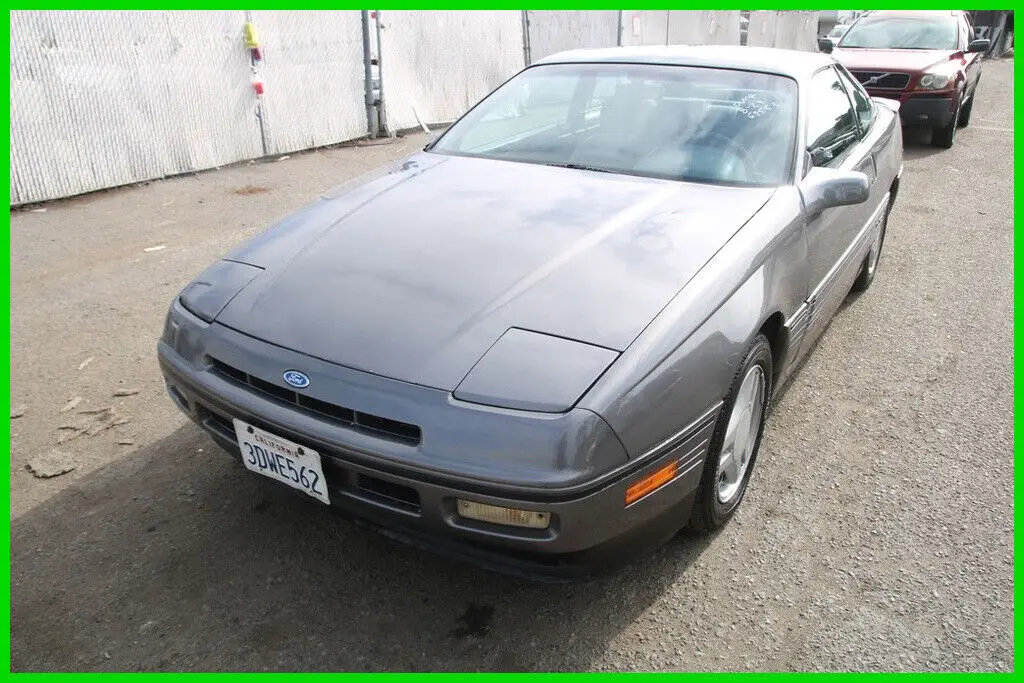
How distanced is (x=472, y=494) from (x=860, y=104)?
3.61 meters

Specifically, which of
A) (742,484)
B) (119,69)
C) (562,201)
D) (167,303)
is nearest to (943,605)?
(742,484)

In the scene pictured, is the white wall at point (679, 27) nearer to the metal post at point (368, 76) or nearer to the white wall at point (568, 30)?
the white wall at point (568, 30)

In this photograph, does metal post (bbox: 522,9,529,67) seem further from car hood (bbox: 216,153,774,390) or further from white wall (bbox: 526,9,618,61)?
car hood (bbox: 216,153,774,390)

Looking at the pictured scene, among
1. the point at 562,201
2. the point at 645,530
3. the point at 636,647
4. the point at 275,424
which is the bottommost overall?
the point at 636,647

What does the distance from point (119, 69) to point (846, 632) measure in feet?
23.9

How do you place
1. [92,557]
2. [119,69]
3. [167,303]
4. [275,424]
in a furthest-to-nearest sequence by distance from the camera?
[119,69]
[167,303]
[92,557]
[275,424]

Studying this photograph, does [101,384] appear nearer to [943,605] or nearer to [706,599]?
[706,599]

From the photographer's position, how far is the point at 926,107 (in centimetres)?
873

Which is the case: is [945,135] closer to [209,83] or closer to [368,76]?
[368,76]

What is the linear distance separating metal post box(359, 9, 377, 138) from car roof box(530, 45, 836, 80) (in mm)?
5781

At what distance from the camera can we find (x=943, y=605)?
231 cm

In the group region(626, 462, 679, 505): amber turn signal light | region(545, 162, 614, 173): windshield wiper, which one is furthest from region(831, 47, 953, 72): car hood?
region(626, 462, 679, 505): amber turn signal light

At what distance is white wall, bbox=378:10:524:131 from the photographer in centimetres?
944

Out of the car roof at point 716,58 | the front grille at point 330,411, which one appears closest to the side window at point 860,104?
the car roof at point 716,58
